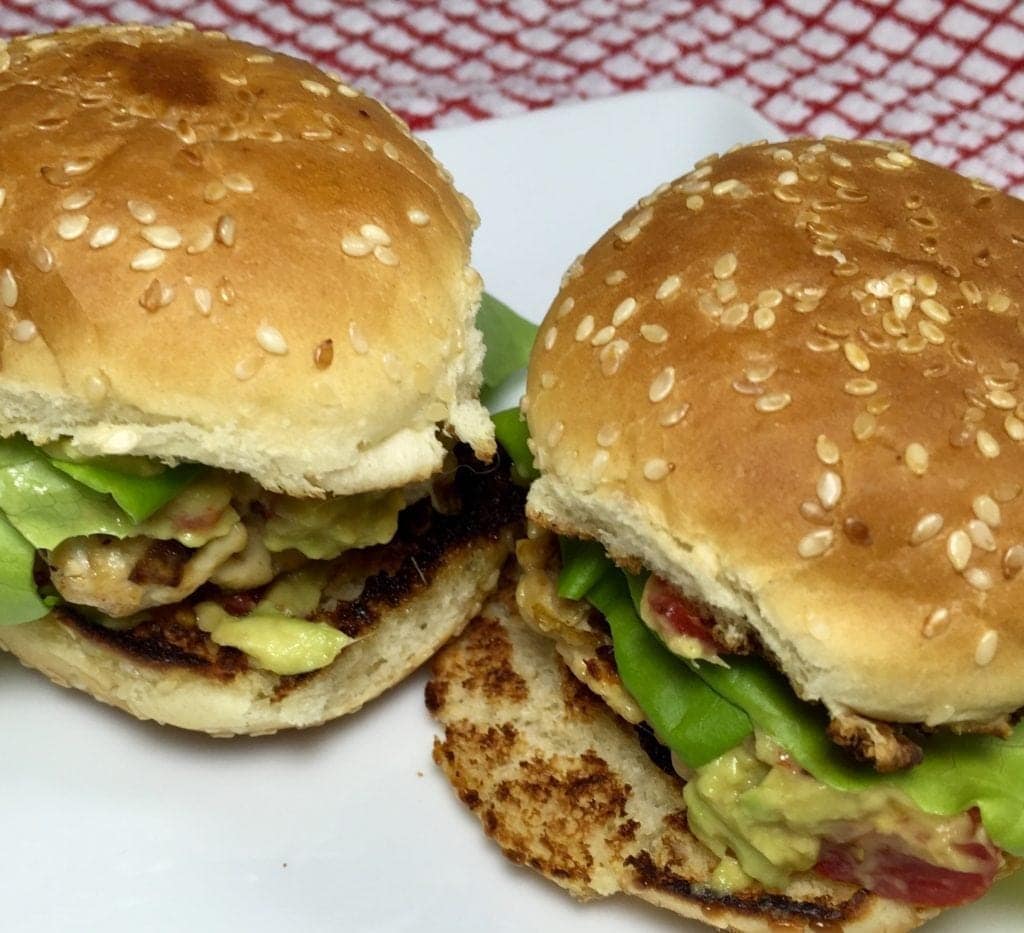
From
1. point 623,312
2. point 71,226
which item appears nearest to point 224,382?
point 71,226

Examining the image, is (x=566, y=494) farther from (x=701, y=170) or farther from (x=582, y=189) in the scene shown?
(x=582, y=189)

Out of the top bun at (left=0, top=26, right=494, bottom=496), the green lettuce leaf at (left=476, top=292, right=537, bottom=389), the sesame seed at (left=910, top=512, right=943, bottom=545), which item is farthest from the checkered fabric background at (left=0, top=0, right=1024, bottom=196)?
the sesame seed at (left=910, top=512, right=943, bottom=545)

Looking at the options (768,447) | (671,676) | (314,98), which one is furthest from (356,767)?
(314,98)

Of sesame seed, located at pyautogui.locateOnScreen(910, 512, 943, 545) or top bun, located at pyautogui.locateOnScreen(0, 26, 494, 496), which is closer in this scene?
sesame seed, located at pyautogui.locateOnScreen(910, 512, 943, 545)

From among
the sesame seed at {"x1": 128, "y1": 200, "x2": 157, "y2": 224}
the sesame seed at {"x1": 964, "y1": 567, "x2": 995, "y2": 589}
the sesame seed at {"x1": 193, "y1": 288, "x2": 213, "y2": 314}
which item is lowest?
the sesame seed at {"x1": 964, "y1": 567, "x2": 995, "y2": 589}

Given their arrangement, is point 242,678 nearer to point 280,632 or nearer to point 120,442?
point 280,632

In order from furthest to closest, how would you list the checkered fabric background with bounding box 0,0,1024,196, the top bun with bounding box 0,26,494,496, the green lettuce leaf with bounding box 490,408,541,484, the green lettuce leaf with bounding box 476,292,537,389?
the checkered fabric background with bounding box 0,0,1024,196, the green lettuce leaf with bounding box 476,292,537,389, the green lettuce leaf with bounding box 490,408,541,484, the top bun with bounding box 0,26,494,496

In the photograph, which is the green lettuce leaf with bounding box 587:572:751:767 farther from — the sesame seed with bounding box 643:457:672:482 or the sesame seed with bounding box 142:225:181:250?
the sesame seed with bounding box 142:225:181:250
